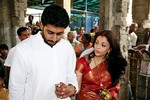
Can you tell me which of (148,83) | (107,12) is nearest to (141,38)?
(107,12)

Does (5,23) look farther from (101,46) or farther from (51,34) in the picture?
(51,34)

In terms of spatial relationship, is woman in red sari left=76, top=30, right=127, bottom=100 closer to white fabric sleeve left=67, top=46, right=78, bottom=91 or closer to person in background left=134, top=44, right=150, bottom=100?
white fabric sleeve left=67, top=46, right=78, bottom=91

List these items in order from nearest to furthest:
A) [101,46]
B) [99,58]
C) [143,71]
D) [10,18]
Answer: [101,46], [99,58], [143,71], [10,18]

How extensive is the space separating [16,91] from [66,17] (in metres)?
0.63

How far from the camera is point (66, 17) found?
66.1 inches

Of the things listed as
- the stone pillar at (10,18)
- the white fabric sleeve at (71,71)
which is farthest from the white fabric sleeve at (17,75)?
the stone pillar at (10,18)

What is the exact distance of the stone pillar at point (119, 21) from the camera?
4.61 metres

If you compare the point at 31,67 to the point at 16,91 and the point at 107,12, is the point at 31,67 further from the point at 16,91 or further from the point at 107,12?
the point at 107,12

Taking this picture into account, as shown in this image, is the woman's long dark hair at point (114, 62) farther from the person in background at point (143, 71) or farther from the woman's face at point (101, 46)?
the person in background at point (143, 71)

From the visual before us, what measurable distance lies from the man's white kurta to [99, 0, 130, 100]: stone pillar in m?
3.03

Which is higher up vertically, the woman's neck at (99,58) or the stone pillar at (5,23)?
the stone pillar at (5,23)

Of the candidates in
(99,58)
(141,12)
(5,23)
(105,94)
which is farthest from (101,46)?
(141,12)

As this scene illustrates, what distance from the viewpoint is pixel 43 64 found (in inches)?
65.7

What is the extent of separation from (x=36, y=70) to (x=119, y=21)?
3.36 m
